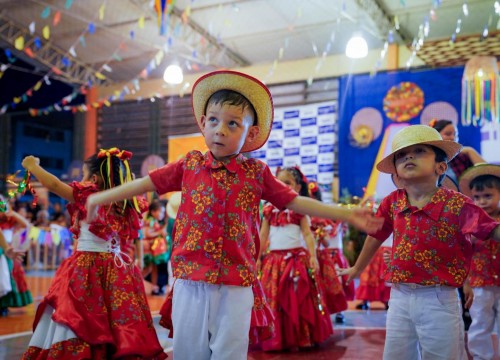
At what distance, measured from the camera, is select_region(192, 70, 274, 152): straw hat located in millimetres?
2068

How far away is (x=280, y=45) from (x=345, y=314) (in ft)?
22.2

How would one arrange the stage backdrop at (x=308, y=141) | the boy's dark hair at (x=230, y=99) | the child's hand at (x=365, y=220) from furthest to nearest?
the stage backdrop at (x=308, y=141) < the boy's dark hair at (x=230, y=99) < the child's hand at (x=365, y=220)

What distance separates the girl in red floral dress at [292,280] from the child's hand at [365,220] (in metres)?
1.86

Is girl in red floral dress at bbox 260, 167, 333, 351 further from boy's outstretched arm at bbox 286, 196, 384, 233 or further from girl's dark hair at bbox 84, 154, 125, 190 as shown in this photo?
boy's outstretched arm at bbox 286, 196, 384, 233

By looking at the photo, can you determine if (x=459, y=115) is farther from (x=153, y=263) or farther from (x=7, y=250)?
(x=7, y=250)

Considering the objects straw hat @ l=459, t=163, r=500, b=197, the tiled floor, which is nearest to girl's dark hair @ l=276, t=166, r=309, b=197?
the tiled floor

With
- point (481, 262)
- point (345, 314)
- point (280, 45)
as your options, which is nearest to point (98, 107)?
point (280, 45)

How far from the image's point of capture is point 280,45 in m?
10.8

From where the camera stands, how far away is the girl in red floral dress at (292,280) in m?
3.75

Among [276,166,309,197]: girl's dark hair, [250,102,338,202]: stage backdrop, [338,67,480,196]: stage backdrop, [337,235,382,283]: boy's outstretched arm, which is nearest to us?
[337,235,382,283]: boy's outstretched arm

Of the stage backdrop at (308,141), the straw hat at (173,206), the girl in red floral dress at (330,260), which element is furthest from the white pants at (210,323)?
the stage backdrop at (308,141)

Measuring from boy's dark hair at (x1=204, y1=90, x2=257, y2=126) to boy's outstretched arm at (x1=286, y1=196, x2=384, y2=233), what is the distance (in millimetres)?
429

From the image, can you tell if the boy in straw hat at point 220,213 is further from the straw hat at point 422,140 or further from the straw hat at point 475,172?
the straw hat at point 475,172

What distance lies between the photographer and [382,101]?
28.8 ft
